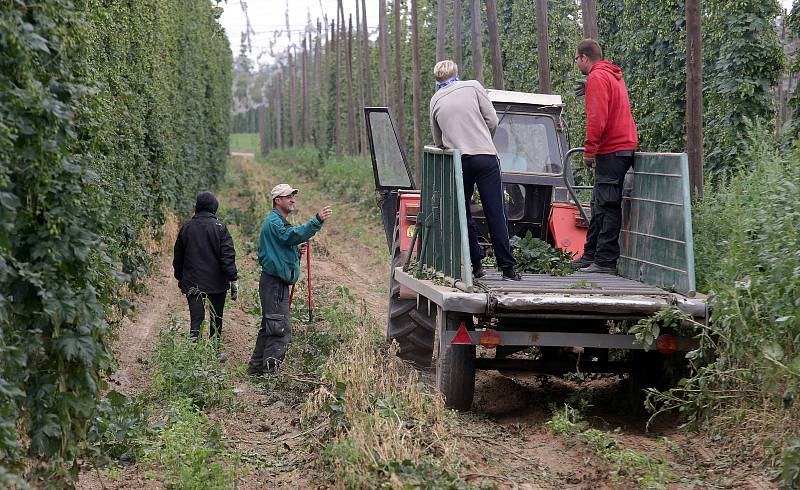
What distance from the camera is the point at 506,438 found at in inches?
284

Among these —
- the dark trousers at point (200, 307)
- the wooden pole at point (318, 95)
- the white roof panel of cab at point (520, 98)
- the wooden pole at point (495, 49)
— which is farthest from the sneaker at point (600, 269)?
the wooden pole at point (318, 95)

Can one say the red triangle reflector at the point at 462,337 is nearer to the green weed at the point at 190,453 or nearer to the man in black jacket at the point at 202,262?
the green weed at the point at 190,453

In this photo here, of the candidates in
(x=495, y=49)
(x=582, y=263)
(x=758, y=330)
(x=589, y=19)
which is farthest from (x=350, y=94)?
(x=758, y=330)

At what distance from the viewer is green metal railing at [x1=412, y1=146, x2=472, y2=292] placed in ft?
24.4

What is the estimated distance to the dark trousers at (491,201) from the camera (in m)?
8.14

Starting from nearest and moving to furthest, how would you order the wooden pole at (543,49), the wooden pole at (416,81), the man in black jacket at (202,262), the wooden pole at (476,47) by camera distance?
the man in black jacket at (202,262)
the wooden pole at (543,49)
the wooden pole at (476,47)
the wooden pole at (416,81)

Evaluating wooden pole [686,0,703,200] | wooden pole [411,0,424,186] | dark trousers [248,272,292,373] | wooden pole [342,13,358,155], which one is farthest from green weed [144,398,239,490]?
wooden pole [342,13,358,155]

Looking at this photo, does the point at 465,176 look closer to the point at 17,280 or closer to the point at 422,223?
the point at 422,223

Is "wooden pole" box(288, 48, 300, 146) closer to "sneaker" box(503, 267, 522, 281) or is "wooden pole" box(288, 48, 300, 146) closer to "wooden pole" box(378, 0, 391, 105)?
"wooden pole" box(378, 0, 391, 105)

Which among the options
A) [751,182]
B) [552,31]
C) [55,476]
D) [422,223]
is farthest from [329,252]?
[55,476]

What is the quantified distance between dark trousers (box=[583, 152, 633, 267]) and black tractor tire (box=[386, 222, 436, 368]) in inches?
73.3

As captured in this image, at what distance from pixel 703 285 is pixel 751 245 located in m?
1.84

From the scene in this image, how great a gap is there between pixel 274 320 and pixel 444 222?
2.61 m

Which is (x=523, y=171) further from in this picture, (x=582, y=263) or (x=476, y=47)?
(x=476, y=47)
